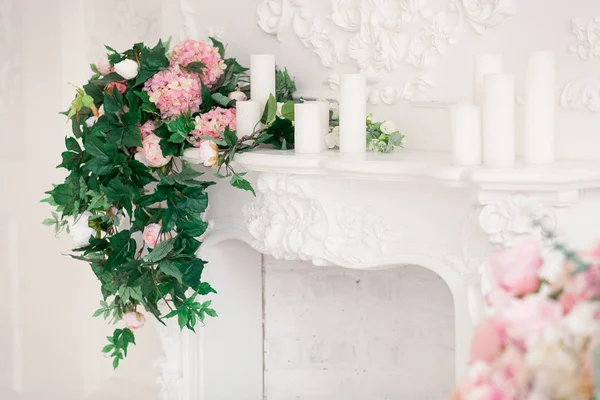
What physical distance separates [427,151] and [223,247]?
0.80 m

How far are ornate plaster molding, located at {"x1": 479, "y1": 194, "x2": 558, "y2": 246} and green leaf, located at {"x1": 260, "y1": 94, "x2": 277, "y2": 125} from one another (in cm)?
67

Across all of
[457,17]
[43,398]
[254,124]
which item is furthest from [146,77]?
[43,398]

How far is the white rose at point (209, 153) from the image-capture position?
2125 mm

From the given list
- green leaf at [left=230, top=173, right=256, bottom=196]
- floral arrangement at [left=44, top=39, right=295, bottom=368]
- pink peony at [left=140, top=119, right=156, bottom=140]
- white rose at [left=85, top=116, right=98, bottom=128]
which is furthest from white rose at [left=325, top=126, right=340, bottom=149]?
white rose at [left=85, top=116, right=98, bottom=128]

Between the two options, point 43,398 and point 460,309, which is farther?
point 43,398

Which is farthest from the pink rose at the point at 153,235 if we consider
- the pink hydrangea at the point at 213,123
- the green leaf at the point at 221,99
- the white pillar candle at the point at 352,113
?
the white pillar candle at the point at 352,113

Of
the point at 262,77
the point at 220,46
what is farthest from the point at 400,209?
the point at 220,46

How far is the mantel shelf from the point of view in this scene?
5.39 ft

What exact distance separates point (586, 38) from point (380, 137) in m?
0.53

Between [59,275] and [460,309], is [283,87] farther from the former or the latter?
[59,275]

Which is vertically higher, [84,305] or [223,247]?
[223,247]

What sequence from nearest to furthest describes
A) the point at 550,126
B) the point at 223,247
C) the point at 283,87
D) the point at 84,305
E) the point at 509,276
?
the point at 509,276 → the point at 550,126 → the point at 283,87 → the point at 223,247 → the point at 84,305

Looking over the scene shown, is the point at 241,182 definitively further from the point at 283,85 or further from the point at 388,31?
the point at 388,31

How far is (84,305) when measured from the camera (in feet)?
11.1
